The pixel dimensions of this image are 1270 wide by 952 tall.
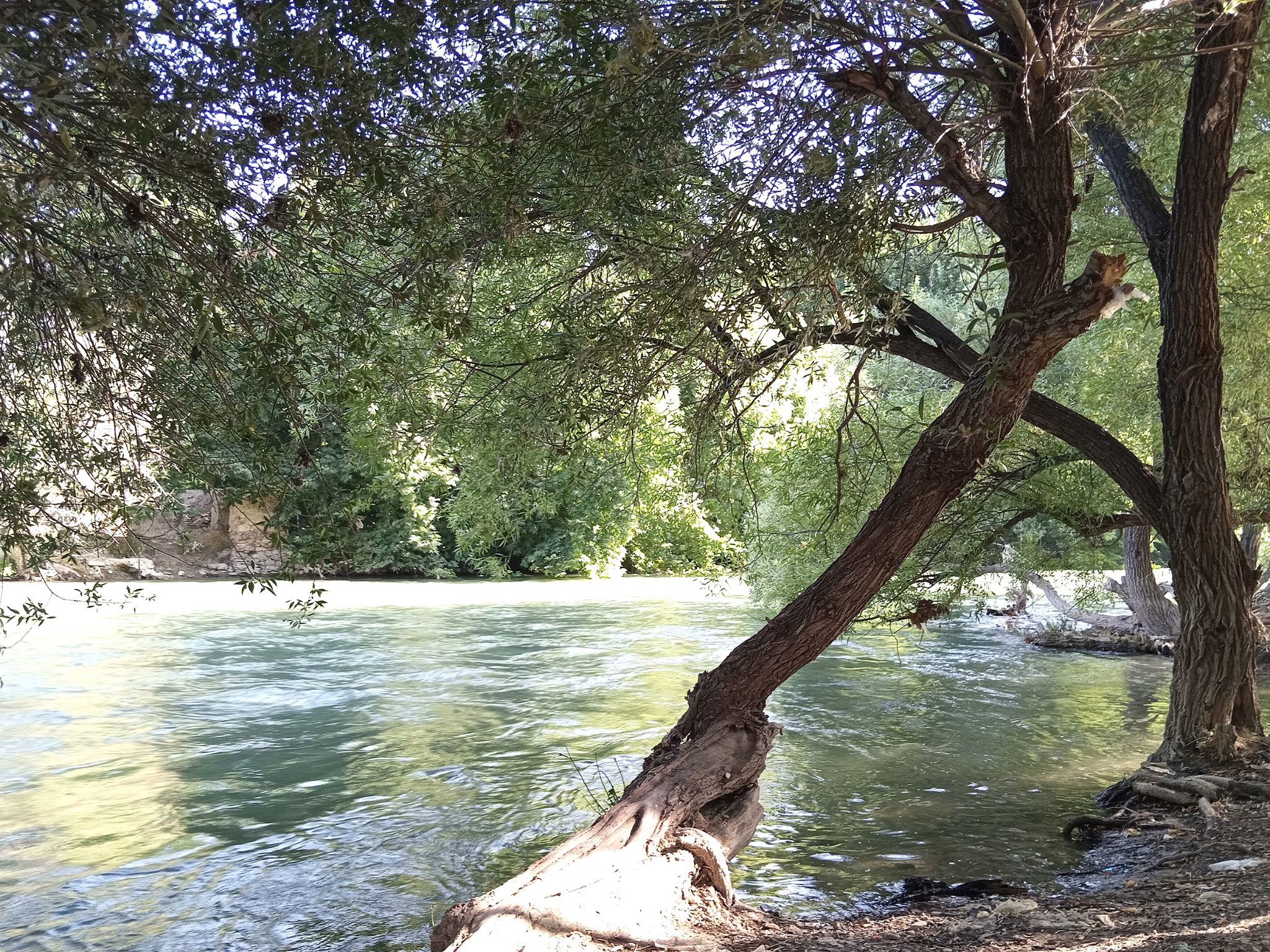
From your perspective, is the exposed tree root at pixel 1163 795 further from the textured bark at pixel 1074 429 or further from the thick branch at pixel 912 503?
the thick branch at pixel 912 503

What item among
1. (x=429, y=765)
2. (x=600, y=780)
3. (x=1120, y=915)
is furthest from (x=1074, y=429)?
(x=429, y=765)

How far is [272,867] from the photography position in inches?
327

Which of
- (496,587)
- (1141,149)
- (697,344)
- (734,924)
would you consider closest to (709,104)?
(697,344)

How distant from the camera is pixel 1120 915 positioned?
218 inches

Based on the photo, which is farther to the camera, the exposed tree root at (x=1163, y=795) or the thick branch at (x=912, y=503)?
the exposed tree root at (x=1163, y=795)

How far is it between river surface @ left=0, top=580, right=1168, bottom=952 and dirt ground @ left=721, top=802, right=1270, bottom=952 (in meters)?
0.77

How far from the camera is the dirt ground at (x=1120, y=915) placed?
16.3 ft

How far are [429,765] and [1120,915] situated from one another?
25.3 ft

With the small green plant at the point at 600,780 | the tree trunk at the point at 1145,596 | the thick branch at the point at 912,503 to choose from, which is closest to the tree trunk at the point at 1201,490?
the thick branch at the point at 912,503

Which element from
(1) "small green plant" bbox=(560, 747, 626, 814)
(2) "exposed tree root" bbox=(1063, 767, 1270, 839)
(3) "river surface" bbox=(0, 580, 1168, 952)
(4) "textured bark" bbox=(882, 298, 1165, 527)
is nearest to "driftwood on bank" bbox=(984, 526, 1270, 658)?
(3) "river surface" bbox=(0, 580, 1168, 952)

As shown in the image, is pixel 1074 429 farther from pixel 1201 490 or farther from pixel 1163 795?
pixel 1163 795

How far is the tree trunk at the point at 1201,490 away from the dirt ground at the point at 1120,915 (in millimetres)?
1066

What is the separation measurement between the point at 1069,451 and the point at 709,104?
5.81 meters

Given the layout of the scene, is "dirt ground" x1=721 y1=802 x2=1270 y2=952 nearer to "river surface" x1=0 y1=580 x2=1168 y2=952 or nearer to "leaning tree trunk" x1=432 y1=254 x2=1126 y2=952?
"leaning tree trunk" x1=432 y1=254 x2=1126 y2=952
